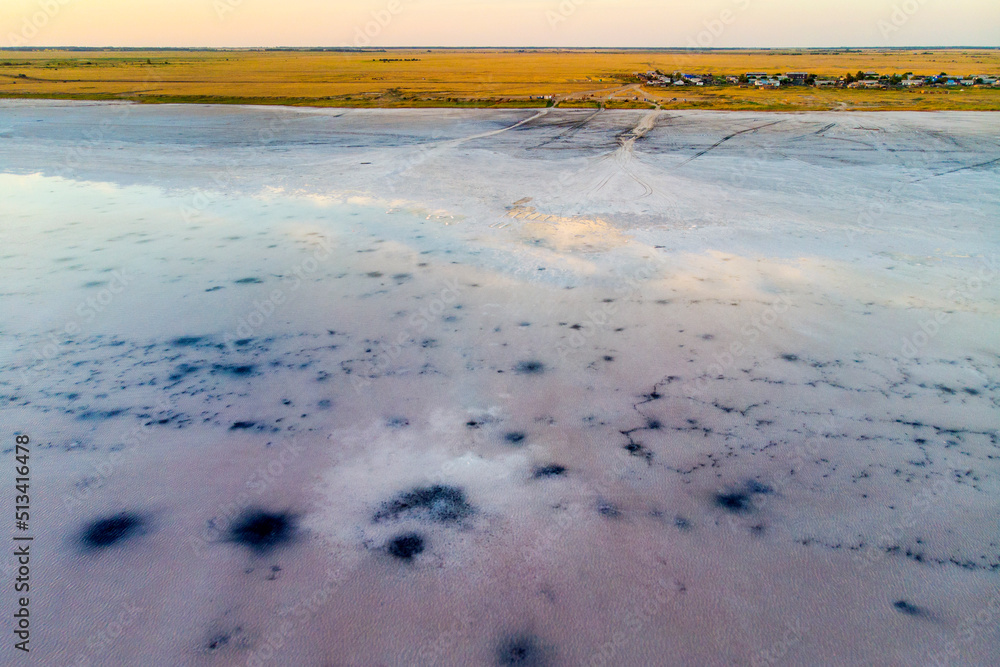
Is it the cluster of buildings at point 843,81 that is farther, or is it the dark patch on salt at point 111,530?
the cluster of buildings at point 843,81

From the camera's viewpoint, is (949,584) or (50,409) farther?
(50,409)

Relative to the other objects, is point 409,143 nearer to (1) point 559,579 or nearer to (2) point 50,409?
(2) point 50,409

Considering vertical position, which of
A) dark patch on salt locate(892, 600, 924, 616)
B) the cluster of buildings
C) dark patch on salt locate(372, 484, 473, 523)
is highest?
the cluster of buildings

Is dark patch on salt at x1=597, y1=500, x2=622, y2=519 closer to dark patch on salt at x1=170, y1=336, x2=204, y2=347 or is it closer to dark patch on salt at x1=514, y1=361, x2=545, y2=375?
dark patch on salt at x1=514, y1=361, x2=545, y2=375

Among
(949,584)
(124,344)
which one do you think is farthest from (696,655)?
(124,344)

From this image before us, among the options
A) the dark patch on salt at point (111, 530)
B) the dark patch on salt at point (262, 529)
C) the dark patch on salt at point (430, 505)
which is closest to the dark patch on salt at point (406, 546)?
the dark patch on salt at point (430, 505)

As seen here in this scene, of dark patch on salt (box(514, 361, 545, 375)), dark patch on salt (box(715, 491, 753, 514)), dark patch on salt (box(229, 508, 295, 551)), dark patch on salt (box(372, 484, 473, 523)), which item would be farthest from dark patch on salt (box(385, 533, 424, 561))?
dark patch on salt (box(514, 361, 545, 375))

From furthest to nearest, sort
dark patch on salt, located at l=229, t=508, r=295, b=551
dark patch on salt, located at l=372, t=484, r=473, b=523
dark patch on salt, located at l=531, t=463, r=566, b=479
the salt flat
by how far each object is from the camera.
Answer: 1. dark patch on salt, located at l=531, t=463, r=566, b=479
2. dark patch on salt, located at l=372, t=484, r=473, b=523
3. dark patch on salt, located at l=229, t=508, r=295, b=551
4. the salt flat

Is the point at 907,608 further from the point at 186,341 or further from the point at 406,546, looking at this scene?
the point at 186,341

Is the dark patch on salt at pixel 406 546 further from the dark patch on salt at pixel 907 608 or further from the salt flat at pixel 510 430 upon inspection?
the dark patch on salt at pixel 907 608
